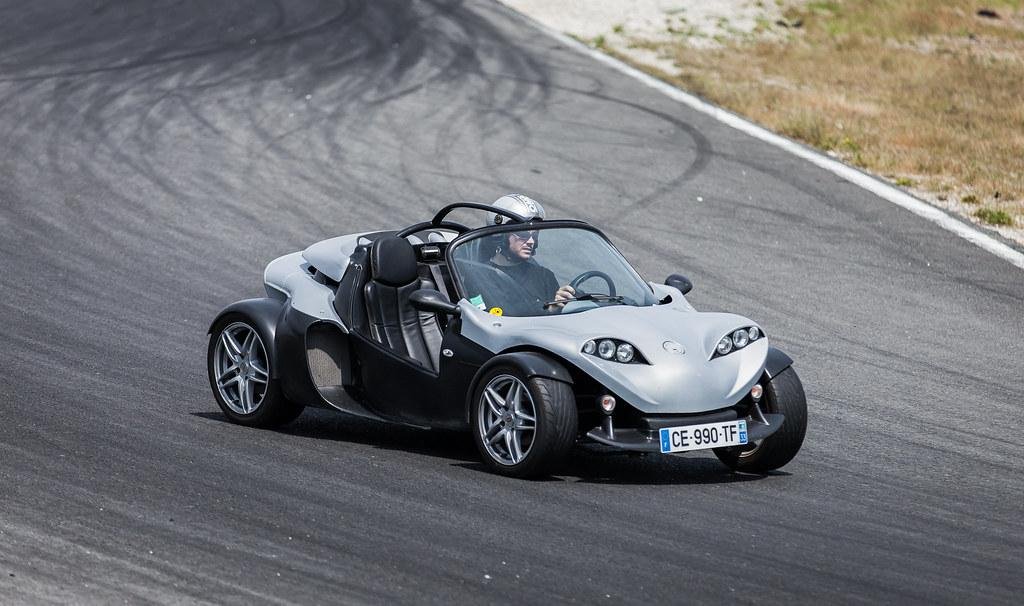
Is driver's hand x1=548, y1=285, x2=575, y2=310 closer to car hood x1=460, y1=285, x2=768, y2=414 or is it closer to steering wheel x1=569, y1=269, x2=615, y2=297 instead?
steering wheel x1=569, y1=269, x2=615, y2=297

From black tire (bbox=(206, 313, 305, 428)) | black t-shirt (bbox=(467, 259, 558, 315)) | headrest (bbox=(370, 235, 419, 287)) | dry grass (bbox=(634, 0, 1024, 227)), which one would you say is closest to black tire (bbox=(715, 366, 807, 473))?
black t-shirt (bbox=(467, 259, 558, 315))

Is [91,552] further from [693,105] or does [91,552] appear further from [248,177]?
[693,105]

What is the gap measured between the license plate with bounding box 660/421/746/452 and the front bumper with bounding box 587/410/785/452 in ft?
0.11

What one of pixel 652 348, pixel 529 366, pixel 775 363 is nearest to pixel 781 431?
pixel 775 363

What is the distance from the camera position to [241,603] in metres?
6.41

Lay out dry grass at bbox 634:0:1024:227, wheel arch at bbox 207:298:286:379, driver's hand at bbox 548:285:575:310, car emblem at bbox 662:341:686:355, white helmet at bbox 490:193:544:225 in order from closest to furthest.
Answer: car emblem at bbox 662:341:686:355 < driver's hand at bbox 548:285:575:310 < wheel arch at bbox 207:298:286:379 < white helmet at bbox 490:193:544:225 < dry grass at bbox 634:0:1024:227

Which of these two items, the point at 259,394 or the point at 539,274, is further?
the point at 259,394

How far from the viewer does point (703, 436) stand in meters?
8.66

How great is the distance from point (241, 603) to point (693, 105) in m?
18.0

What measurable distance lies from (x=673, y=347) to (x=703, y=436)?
53 centimetres

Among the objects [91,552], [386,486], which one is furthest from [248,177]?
[91,552]

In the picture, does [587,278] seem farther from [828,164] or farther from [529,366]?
[828,164]

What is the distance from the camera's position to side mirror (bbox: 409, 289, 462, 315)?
9.42 m

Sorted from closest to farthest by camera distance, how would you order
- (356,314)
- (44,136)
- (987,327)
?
(356,314), (987,327), (44,136)
